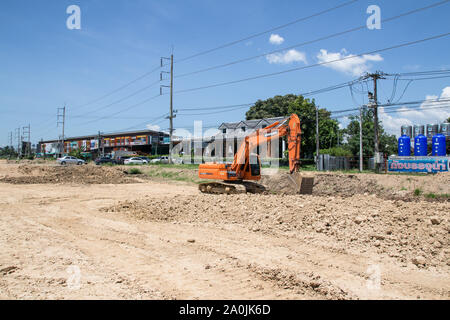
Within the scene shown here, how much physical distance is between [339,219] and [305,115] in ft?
108

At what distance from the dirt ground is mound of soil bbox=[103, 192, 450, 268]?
31 millimetres

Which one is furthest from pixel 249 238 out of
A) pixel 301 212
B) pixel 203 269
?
pixel 203 269

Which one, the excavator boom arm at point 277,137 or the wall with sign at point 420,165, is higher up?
the excavator boom arm at point 277,137

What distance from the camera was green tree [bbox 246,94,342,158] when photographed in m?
40.7

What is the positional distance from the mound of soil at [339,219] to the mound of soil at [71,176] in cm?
1485

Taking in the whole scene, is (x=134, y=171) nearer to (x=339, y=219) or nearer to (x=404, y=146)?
(x=404, y=146)

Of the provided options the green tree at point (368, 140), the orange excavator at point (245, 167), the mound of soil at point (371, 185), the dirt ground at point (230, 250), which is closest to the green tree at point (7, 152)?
the green tree at point (368, 140)

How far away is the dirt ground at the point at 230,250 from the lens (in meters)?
5.08

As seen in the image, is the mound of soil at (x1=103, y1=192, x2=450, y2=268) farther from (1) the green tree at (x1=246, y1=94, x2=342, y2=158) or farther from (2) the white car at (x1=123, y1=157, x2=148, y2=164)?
(2) the white car at (x1=123, y1=157, x2=148, y2=164)

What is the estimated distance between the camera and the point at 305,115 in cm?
4041

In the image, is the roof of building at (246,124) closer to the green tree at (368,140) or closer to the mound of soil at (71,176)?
the green tree at (368,140)

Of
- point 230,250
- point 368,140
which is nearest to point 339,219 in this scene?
point 230,250

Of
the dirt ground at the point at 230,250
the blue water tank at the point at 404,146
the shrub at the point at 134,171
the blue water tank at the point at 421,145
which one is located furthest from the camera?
the shrub at the point at 134,171
